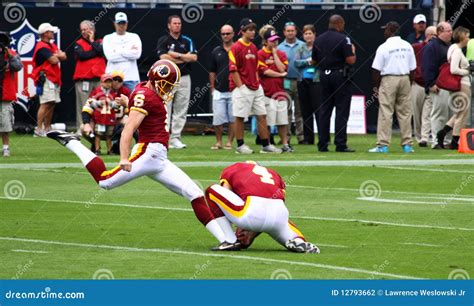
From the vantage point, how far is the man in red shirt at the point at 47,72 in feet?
86.5

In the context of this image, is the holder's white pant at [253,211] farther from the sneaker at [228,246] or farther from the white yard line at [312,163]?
the white yard line at [312,163]

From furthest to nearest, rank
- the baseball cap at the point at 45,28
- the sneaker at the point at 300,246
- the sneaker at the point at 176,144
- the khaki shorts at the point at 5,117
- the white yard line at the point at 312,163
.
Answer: the baseball cap at the point at 45,28 < the sneaker at the point at 176,144 < the khaki shorts at the point at 5,117 < the white yard line at the point at 312,163 < the sneaker at the point at 300,246

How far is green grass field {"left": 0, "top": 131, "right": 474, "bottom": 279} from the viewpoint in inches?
438

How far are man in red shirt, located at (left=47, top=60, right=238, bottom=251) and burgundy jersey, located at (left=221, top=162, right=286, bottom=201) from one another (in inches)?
14.1

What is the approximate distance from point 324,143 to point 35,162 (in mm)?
5187

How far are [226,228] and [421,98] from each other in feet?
46.7

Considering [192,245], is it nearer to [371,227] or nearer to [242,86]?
[371,227]
